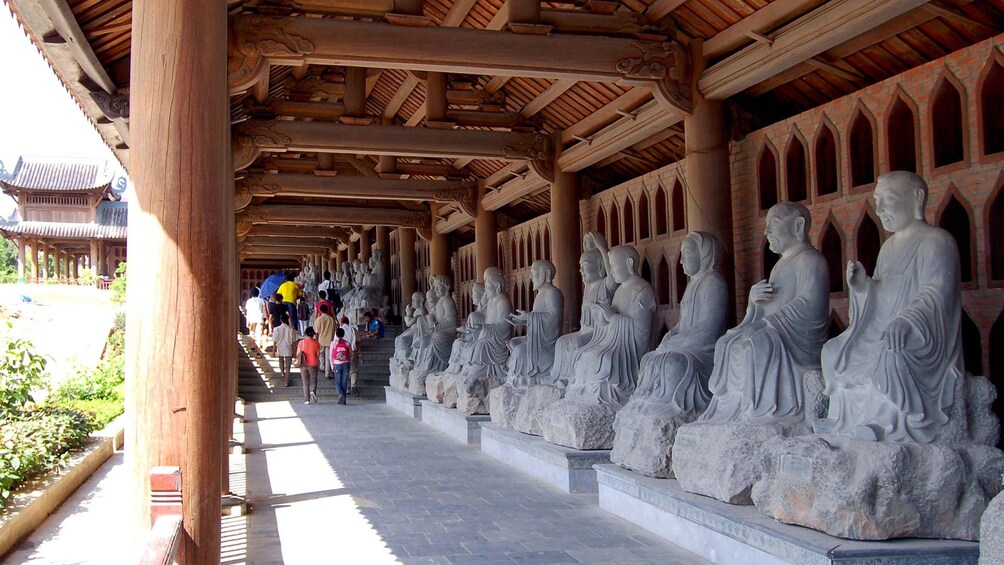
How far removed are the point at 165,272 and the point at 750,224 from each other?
22.2 ft

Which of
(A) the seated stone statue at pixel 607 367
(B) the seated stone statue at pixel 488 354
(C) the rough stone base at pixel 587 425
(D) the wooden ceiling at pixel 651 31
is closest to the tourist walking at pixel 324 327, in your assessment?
(D) the wooden ceiling at pixel 651 31

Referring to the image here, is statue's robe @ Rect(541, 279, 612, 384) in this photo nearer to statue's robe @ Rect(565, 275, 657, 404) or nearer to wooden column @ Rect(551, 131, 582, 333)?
statue's robe @ Rect(565, 275, 657, 404)

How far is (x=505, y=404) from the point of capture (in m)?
10.0

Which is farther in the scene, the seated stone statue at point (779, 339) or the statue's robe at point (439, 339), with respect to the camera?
the statue's robe at point (439, 339)

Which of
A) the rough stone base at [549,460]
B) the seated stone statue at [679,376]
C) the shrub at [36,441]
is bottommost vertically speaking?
the rough stone base at [549,460]

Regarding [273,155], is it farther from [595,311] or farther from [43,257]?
[43,257]

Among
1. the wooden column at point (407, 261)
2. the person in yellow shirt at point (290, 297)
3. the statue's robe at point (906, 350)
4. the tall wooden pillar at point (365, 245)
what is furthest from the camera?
the tall wooden pillar at point (365, 245)

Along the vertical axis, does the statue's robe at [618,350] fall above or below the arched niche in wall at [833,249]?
below

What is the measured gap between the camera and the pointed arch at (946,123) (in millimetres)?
6855

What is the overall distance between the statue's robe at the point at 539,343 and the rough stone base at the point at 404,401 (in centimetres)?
407

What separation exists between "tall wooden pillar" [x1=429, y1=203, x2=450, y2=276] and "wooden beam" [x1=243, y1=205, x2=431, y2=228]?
0.33 m

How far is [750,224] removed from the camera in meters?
9.33

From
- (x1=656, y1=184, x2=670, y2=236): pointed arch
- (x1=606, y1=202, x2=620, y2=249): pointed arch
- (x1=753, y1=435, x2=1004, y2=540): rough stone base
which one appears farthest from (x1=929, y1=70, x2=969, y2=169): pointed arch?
(x1=606, y1=202, x2=620, y2=249): pointed arch

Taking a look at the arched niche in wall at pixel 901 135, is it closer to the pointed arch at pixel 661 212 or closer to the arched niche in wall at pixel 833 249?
the arched niche in wall at pixel 833 249
